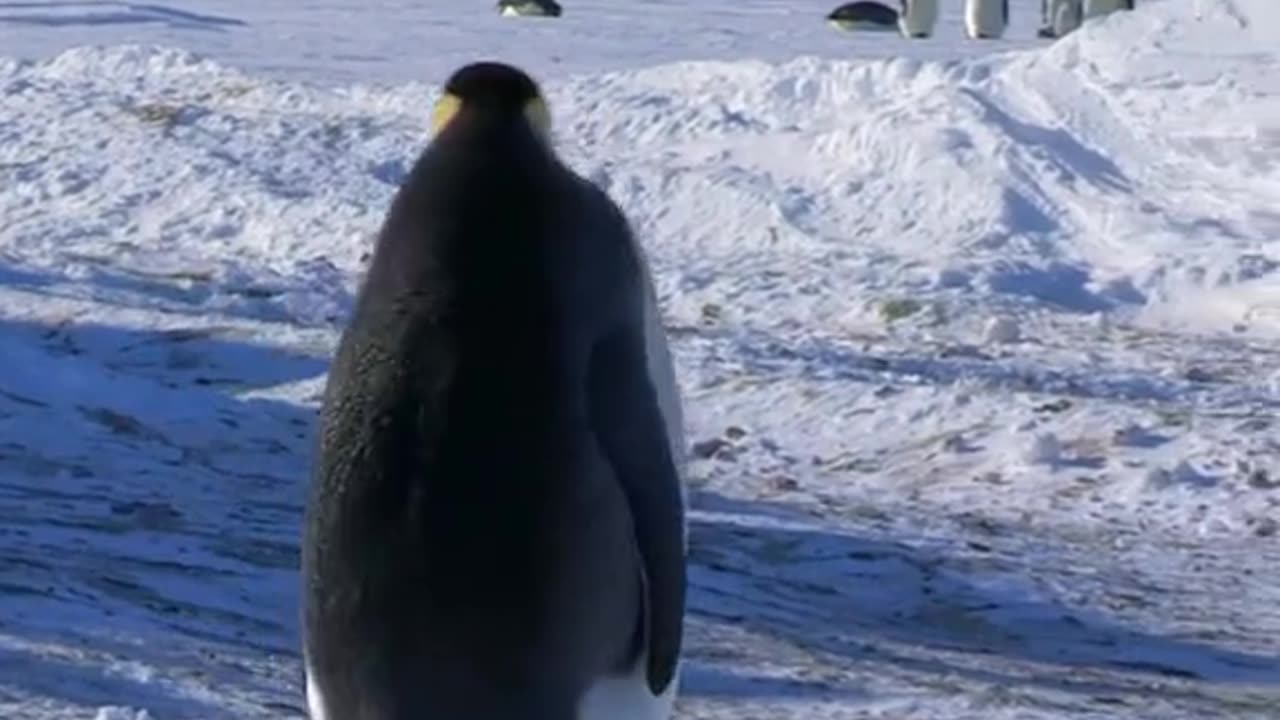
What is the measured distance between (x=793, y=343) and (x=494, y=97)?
1041 cm

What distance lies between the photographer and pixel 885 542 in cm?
1173

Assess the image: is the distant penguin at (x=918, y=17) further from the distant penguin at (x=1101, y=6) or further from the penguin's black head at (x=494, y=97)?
the penguin's black head at (x=494, y=97)

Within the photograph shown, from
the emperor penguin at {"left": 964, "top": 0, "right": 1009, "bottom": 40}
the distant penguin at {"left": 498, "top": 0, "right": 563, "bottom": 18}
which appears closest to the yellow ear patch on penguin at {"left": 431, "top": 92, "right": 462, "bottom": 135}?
the emperor penguin at {"left": 964, "top": 0, "right": 1009, "bottom": 40}

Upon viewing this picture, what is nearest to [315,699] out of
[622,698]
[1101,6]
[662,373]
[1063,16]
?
[622,698]

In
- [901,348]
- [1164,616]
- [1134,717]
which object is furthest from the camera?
[901,348]

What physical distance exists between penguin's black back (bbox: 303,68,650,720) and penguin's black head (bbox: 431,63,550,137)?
10 cm

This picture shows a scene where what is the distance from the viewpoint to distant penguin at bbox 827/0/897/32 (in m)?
30.7

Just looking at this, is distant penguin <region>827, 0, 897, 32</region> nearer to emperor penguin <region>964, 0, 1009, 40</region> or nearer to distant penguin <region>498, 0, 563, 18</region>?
emperor penguin <region>964, 0, 1009, 40</region>

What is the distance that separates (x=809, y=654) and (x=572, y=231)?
4428mm

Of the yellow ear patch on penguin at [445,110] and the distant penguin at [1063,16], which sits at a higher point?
the yellow ear patch on penguin at [445,110]

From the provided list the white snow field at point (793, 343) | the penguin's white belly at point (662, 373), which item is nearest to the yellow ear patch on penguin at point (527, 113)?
the penguin's white belly at point (662, 373)

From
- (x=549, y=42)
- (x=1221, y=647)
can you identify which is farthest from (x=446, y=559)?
(x=549, y=42)

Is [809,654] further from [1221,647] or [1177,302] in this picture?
[1177,302]

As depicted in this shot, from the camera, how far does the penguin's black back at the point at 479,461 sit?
535cm
